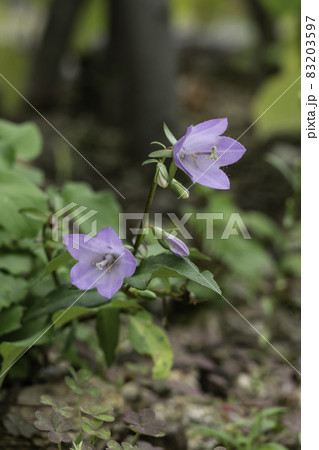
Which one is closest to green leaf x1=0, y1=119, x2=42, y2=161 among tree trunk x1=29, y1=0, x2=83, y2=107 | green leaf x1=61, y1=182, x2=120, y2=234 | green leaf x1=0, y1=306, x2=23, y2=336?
green leaf x1=61, y1=182, x2=120, y2=234

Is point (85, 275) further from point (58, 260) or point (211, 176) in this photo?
point (211, 176)

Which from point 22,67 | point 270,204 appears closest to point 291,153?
point 270,204

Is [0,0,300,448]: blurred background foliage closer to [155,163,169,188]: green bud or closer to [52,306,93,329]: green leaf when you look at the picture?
[52,306,93,329]: green leaf

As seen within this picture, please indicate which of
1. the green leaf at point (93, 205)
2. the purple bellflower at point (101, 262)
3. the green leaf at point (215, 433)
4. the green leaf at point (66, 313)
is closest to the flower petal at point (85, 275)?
the purple bellflower at point (101, 262)

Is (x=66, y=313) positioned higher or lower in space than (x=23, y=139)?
lower

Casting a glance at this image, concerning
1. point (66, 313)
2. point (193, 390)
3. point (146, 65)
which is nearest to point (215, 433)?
point (193, 390)
